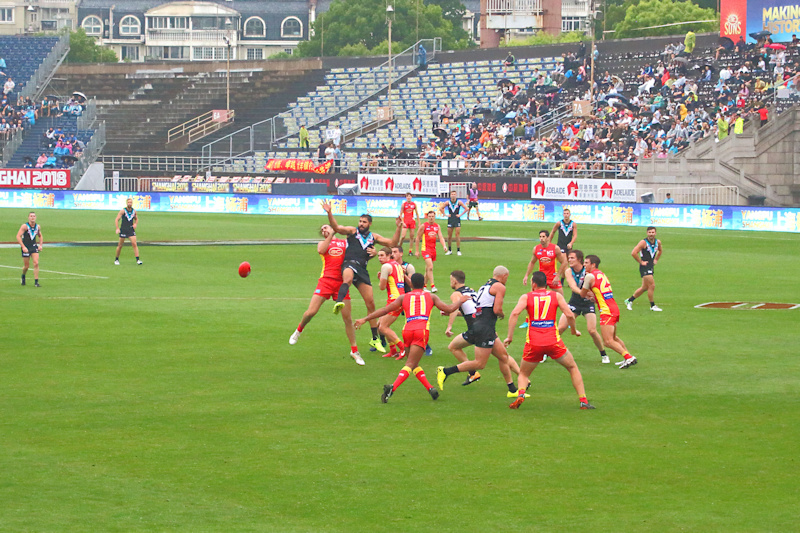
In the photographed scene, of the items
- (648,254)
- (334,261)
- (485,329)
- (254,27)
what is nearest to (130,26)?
(254,27)

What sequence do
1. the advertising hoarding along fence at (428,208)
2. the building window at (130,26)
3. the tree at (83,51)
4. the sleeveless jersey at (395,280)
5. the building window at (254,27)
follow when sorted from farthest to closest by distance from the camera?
the building window at (130,26) → the building window at (254,27) → the tree at (83,51) → the advertising hoarding along fence at (428,208) → the sleeveless jersey at (395,280)

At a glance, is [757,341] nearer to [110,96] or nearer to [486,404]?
[486,404]

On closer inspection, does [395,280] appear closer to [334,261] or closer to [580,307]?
[334,261]

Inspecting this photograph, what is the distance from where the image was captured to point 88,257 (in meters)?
37.2

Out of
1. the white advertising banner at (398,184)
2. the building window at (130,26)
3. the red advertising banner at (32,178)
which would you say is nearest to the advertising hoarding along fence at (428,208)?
the white advertising banner at (398,184)

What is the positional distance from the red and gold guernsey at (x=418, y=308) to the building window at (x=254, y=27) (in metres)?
170

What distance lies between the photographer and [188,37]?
179 metres

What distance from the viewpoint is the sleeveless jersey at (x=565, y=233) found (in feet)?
94.8

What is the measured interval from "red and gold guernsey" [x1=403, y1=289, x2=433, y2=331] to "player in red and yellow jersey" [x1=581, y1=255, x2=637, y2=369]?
3652mm

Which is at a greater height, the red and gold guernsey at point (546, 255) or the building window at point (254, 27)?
the building window at point (254, 27)

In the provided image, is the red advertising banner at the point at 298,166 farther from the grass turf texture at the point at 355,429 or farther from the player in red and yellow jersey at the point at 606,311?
the player in red and yellow jersey at the point at 606,311

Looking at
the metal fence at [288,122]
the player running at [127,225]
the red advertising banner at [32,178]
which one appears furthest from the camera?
the metal fence at [288,122]

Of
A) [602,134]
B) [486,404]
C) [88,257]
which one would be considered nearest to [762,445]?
[486,404]

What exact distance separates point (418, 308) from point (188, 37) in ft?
561
